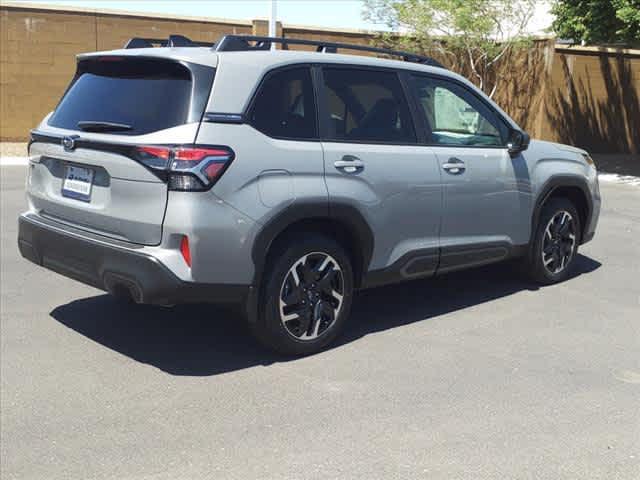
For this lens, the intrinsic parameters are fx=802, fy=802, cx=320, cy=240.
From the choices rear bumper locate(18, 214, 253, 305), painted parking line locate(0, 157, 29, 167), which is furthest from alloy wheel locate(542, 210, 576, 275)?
painted parking line locate(0, 157, 29, 167)

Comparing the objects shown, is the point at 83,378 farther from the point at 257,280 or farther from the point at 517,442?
the point at 517,442

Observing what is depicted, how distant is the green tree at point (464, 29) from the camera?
1889cm

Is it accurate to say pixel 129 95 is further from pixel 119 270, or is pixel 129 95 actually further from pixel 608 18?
pixel 608 18

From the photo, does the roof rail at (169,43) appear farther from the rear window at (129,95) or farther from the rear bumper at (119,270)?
the rear bumper at (119,270)

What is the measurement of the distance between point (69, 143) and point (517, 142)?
3.30 m

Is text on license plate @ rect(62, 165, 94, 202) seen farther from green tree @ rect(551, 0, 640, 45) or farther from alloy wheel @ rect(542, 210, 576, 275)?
green tree @ rect(551, 0, 640, 45)

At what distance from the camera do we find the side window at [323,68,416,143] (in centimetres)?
512

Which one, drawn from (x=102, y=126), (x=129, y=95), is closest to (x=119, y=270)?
(x=102, y=126)

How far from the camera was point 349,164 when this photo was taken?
16.5 feet

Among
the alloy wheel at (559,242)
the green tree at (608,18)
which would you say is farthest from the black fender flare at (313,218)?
the green tree at (608,18)

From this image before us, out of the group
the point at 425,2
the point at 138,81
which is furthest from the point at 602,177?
the point at 138,81

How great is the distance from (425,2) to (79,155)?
1599cm

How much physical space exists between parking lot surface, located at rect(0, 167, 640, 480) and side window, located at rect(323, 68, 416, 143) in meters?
1.37

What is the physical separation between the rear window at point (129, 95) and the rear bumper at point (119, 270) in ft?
2.19
